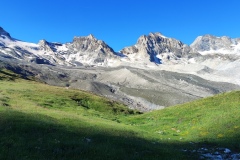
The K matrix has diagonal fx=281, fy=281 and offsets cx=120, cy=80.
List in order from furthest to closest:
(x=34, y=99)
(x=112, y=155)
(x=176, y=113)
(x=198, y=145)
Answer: (x=34, y=99), (x=176, y=113), (x=198, y=145), (x=112, y=155)

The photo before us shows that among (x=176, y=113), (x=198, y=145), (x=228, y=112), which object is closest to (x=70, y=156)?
(x=198, y=145)

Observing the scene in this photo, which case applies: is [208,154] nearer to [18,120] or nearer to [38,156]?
[38,156]

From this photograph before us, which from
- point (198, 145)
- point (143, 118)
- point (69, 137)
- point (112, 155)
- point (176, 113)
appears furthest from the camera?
point (143, 118)

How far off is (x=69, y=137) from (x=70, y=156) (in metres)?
6.19

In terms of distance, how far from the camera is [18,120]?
91.1 feet

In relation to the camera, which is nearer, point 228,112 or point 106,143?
point 106,143

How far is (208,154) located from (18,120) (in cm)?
1802

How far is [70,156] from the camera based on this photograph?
16.9 meters

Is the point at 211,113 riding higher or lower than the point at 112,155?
higher

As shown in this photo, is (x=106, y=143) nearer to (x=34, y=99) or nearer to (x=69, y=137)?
(x=69, y=137)

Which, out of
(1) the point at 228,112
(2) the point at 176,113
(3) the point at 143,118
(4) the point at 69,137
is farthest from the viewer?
(3) the point at 143,118

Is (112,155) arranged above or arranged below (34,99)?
below

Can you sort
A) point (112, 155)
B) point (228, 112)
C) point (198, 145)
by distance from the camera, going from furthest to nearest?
point (228, 112)
point (198, 145)
point (112, 155)

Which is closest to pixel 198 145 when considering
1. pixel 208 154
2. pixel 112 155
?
pixel 208 154
